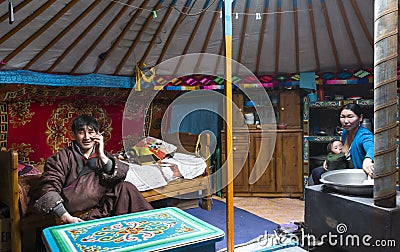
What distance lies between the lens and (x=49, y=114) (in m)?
3.88

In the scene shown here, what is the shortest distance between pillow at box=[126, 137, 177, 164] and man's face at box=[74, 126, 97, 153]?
53.2 inches

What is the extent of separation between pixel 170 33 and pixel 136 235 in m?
2.33

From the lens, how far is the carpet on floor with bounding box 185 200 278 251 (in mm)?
3088

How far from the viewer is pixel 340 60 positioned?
3.97m

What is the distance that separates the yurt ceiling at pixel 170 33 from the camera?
280cm

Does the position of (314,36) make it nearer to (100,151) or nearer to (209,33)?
(209,33)

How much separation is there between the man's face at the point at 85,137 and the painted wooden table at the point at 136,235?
0.77m

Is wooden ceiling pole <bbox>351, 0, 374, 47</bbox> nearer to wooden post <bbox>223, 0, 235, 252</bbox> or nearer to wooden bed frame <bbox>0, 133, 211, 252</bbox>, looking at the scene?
wooden post <bbox>223, 0, 235, 252</bbox>

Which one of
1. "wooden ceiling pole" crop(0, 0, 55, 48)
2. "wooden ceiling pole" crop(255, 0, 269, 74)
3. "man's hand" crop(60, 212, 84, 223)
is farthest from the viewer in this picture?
"wooden ceiling pole" crop(255, 0, 269, 74)

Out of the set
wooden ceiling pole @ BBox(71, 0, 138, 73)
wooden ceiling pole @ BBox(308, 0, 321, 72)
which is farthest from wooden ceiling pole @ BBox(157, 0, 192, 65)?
wooden ceiling pole @ BBox(308, 0, 321, 72)

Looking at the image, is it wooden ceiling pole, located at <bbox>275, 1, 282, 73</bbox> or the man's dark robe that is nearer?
the man's dark robe

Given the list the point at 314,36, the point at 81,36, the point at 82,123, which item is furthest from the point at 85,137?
the point at 314,36

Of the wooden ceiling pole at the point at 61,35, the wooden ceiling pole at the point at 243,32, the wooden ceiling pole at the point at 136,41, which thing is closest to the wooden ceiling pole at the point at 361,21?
the wooden ceiling pole at the point at 243,32

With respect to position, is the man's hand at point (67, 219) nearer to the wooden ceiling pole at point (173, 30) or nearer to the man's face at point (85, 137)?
the man's face at point (85, 137)
